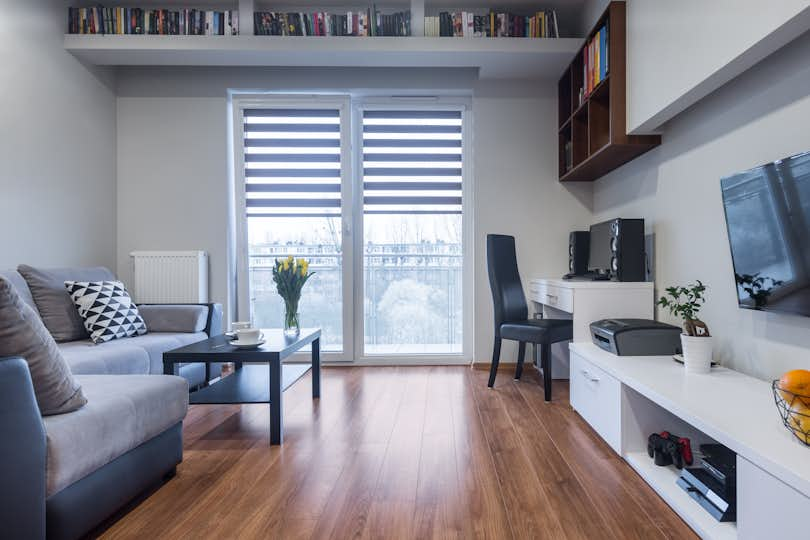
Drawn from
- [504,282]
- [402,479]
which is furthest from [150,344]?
[504,282]

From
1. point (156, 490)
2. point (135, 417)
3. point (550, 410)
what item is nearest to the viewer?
point (135, 417)

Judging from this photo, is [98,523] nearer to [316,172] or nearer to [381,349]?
[381,349]

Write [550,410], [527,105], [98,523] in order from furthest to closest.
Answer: [527,105], [550,410], [98,523]

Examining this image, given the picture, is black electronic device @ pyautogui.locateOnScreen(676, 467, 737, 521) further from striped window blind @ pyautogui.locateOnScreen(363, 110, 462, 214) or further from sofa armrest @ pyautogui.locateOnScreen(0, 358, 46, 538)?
striped window blind @ pyautogui.locateOnScreen(363, 110, 462, 214)

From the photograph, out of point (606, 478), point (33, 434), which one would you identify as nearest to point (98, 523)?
point (33, 434)

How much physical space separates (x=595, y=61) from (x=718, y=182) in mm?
1241

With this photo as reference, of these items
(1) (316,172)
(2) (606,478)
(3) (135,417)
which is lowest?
(2) (606,478)

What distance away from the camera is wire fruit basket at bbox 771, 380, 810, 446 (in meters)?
1.23

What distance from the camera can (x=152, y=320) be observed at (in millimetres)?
3201

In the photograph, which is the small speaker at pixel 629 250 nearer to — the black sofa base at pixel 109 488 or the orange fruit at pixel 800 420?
the orange fruit at pixel 800 420

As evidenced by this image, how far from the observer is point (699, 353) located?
199cm

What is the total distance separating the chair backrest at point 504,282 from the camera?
11.0 ft

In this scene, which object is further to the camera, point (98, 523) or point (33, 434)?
point (98, 523)

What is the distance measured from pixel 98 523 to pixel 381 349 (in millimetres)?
2782
